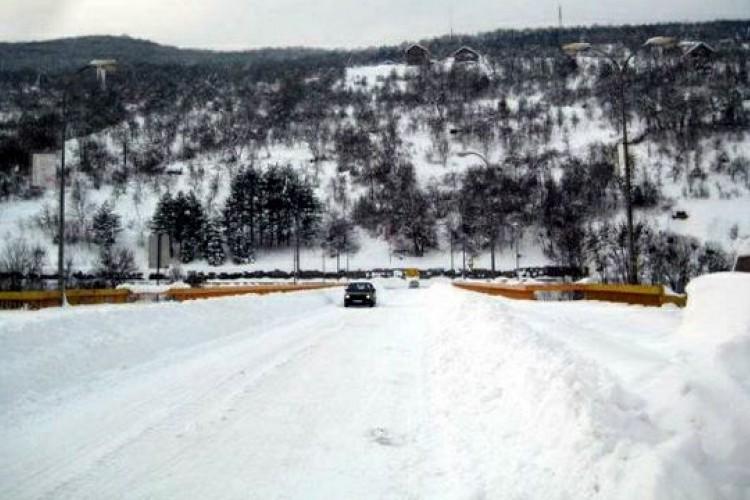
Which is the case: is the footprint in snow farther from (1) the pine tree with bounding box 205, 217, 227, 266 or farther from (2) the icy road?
(1) the pine tree with bounding box 205, 217, 227, 266

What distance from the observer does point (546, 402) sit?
7223 millimetres

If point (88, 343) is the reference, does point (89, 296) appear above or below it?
above

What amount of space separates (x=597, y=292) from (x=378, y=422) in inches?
927

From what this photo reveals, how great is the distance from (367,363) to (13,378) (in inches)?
237

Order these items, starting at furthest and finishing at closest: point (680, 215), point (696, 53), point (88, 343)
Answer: point (696, 53), point (680, 215), point (88, 343)

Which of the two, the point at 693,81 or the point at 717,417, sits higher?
the point at 693,81

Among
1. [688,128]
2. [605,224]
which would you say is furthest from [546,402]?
[688,128]

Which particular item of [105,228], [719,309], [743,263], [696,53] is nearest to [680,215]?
[696,53]

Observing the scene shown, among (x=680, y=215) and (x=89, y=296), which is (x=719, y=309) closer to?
(x=89, y=296)

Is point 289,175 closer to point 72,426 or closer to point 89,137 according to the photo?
point 89,137

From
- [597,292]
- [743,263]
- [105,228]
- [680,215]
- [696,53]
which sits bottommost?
[597,292]

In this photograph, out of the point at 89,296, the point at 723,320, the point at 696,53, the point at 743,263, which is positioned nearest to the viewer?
the point at 723,320

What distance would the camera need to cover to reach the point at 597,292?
30.0 m

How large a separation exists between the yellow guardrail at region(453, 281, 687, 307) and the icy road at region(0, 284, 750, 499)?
10774 millimetres
